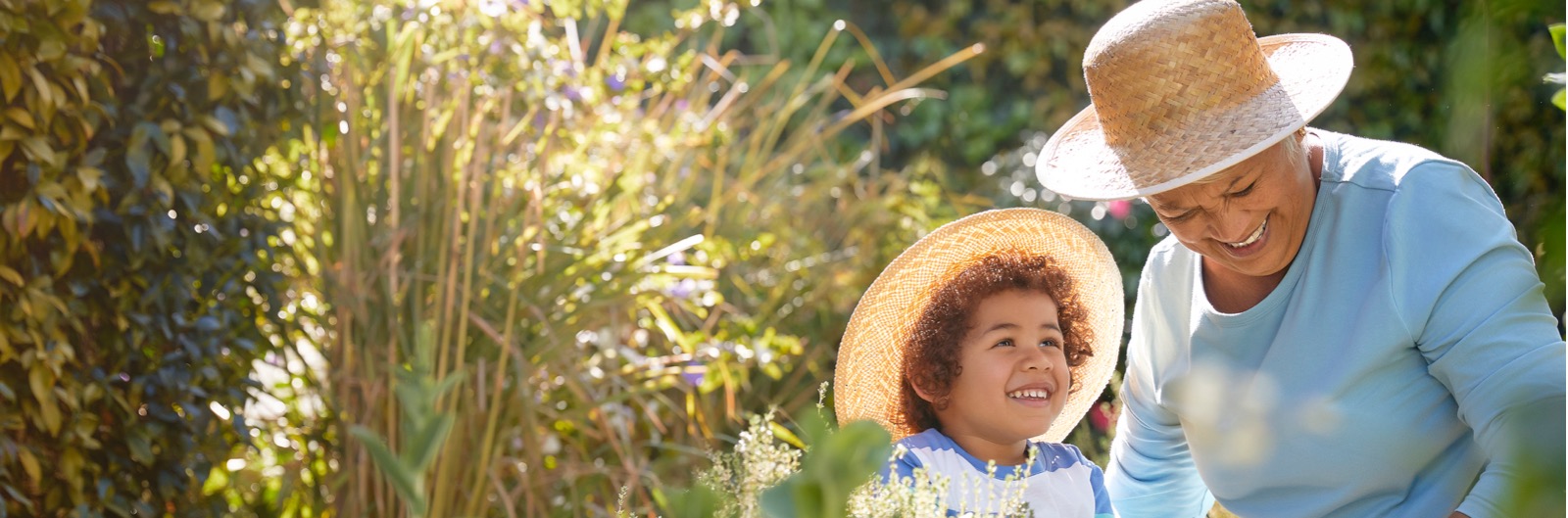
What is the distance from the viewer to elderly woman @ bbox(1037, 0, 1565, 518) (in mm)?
1650

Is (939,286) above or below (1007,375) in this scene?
above

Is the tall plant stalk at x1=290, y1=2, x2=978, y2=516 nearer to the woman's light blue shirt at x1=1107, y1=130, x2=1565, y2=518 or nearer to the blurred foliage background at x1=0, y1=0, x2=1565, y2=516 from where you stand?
the blurred foliage background at x1=0, y1=0, x2=1565, y2=516

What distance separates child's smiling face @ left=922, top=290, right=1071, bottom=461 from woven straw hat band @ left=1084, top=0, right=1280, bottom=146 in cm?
47

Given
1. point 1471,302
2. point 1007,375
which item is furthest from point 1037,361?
point 1471,302

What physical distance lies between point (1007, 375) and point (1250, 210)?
1.76 ft

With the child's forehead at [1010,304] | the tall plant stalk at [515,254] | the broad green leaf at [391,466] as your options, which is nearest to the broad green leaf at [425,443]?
the broad green leaf at [391,466]

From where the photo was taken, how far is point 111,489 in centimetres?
262

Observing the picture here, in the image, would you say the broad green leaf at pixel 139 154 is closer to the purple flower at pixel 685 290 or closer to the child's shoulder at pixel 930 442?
the purple flower at pixel 685 290

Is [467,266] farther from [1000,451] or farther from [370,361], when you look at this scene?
[1000,451]

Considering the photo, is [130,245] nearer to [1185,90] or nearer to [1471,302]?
[1185,90]

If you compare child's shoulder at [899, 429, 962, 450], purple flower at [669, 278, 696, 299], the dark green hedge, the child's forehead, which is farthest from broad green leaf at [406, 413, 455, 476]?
purple flower at [669, 278, 696, 299]

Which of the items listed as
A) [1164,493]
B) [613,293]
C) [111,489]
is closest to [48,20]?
[111,489]

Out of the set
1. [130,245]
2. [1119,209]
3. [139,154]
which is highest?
[139,154]

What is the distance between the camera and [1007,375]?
2.17 m
